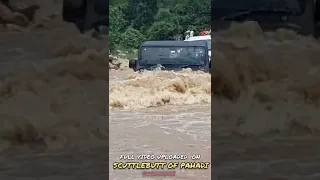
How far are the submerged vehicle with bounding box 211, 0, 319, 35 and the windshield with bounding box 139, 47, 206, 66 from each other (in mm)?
787

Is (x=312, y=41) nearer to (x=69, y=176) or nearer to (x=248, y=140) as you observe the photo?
(x=248, y=140)

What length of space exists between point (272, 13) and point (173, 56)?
115 cm

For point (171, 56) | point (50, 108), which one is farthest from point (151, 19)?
point (50, 108)

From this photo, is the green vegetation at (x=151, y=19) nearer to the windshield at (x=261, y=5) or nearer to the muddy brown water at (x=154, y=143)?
the windshield at (x=261, y=5)

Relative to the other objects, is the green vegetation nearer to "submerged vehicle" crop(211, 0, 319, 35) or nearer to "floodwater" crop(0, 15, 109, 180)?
"submerged vehicle" crop(211, 0, 319, 35)

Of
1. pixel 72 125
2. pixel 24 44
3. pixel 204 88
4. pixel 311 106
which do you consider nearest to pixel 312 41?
pixel 311 106

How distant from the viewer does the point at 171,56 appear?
3.36m

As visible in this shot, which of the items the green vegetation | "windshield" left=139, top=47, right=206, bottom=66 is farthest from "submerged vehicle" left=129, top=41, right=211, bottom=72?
the green vegetation

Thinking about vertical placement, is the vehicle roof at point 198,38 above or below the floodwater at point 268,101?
above

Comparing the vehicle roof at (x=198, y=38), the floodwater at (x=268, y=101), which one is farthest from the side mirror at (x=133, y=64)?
the floodwater at (x=268, y=101)

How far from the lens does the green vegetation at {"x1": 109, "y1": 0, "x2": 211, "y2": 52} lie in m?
2.56

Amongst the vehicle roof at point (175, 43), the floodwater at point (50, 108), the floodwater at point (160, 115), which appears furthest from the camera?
the vehicle roof at point (175, 43)

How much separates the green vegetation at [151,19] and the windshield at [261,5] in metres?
0.14

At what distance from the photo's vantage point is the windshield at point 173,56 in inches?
126
